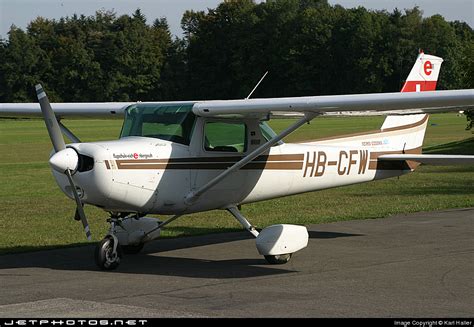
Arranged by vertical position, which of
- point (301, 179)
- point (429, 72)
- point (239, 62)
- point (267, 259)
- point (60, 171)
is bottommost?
point (267, 259)

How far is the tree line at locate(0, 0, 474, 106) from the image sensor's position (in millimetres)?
78375

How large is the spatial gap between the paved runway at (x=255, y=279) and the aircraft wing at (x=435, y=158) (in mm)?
1072

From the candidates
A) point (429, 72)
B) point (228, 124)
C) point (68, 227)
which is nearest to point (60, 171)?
point (228, 124)

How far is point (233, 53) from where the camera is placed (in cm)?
8931

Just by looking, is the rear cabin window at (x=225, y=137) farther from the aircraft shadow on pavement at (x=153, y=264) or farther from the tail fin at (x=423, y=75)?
the tail fin at (x=423, y=75)

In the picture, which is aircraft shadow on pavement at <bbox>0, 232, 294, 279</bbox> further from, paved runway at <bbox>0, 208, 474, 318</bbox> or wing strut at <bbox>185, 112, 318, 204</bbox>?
wing strut at <bbox>185, 112, 318, 204</bbox>

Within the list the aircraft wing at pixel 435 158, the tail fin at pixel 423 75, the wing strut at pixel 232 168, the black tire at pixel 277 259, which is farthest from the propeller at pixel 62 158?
the tail fin at pixel 423 75

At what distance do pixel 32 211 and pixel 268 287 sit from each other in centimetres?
912

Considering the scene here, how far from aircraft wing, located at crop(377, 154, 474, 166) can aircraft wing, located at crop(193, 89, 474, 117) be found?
204 cm

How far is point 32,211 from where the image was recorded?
17.0 meters

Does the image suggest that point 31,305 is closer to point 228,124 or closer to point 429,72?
point 228,124

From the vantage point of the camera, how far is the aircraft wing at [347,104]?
976 cm

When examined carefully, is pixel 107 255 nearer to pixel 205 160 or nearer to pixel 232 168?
pixel 205 160

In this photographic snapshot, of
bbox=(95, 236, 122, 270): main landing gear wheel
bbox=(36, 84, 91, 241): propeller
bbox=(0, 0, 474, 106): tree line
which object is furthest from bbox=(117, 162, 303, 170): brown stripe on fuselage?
bbox=(0, 0, 474, 106): tree line
